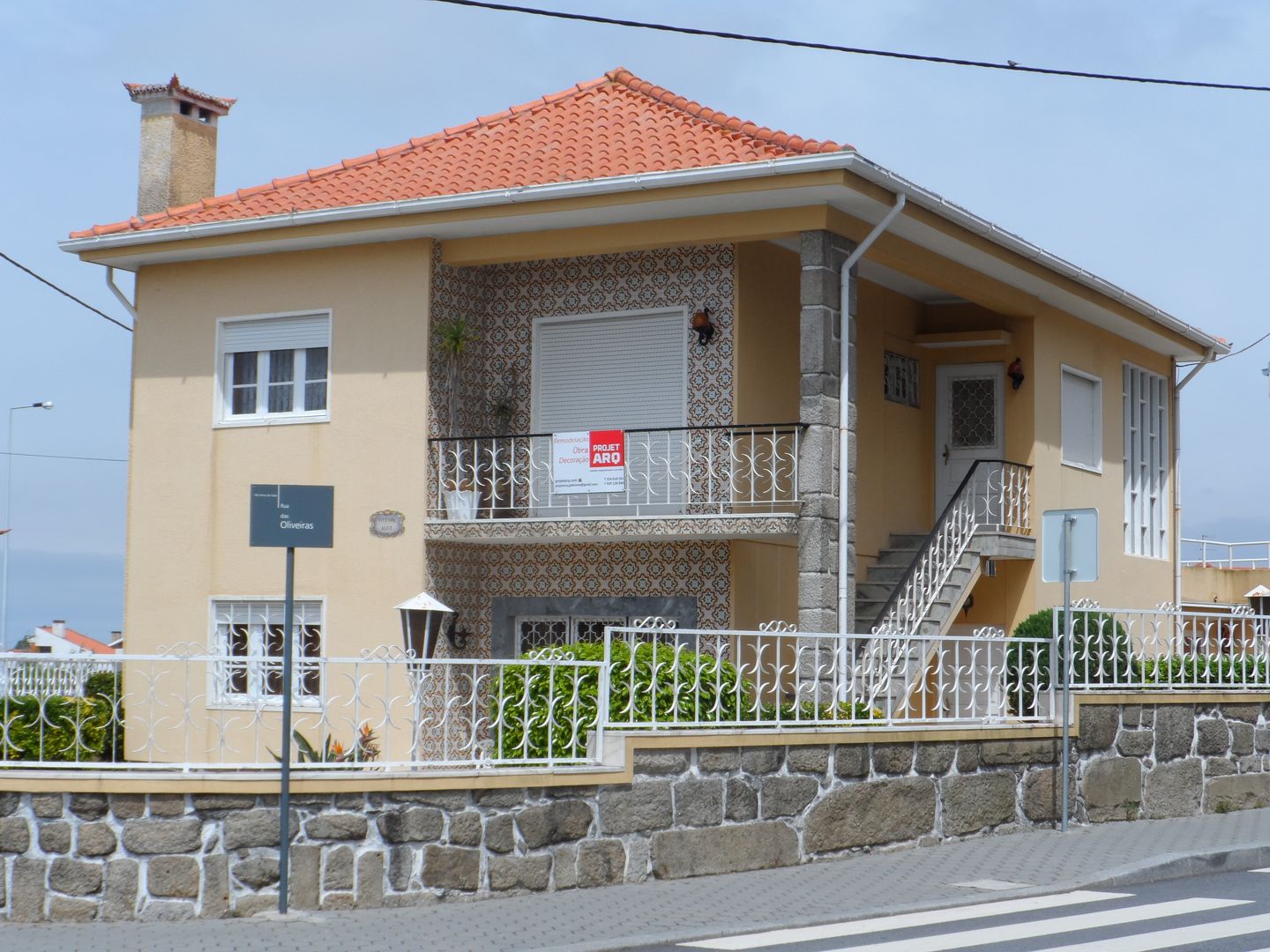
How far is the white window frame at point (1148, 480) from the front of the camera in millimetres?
20984

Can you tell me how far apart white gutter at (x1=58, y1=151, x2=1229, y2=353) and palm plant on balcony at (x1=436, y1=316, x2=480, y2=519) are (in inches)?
50.5

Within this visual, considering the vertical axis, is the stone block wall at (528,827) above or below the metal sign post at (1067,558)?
below

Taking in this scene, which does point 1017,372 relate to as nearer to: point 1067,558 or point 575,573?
point 575,573

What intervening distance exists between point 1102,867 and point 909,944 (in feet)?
10.3

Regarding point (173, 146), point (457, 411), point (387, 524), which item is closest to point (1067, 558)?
point (457, 411)

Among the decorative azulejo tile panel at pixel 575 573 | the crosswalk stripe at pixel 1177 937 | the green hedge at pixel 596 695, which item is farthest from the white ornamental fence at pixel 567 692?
the crosswalk stripe at pixel 1177 937

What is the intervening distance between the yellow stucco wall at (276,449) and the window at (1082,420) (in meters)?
7.62

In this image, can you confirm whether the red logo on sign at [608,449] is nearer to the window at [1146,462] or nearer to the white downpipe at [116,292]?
the white downpipe at [116,292]

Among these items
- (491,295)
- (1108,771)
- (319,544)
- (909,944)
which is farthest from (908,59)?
(909,944)

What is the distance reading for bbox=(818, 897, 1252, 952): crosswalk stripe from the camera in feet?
28.8

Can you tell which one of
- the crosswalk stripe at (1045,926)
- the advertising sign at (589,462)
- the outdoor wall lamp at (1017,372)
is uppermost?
the outdoor wall lamp at (1017,372)

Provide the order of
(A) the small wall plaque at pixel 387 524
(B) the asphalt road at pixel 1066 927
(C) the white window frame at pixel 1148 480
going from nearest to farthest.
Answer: (B) the asphalt road at pixel 1066 927
(A) the small wall plaque at pixel 387 524
(C) the white window frame at pixel 1148 480

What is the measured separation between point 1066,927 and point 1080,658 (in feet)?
16.3

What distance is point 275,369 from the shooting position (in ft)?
55.8
